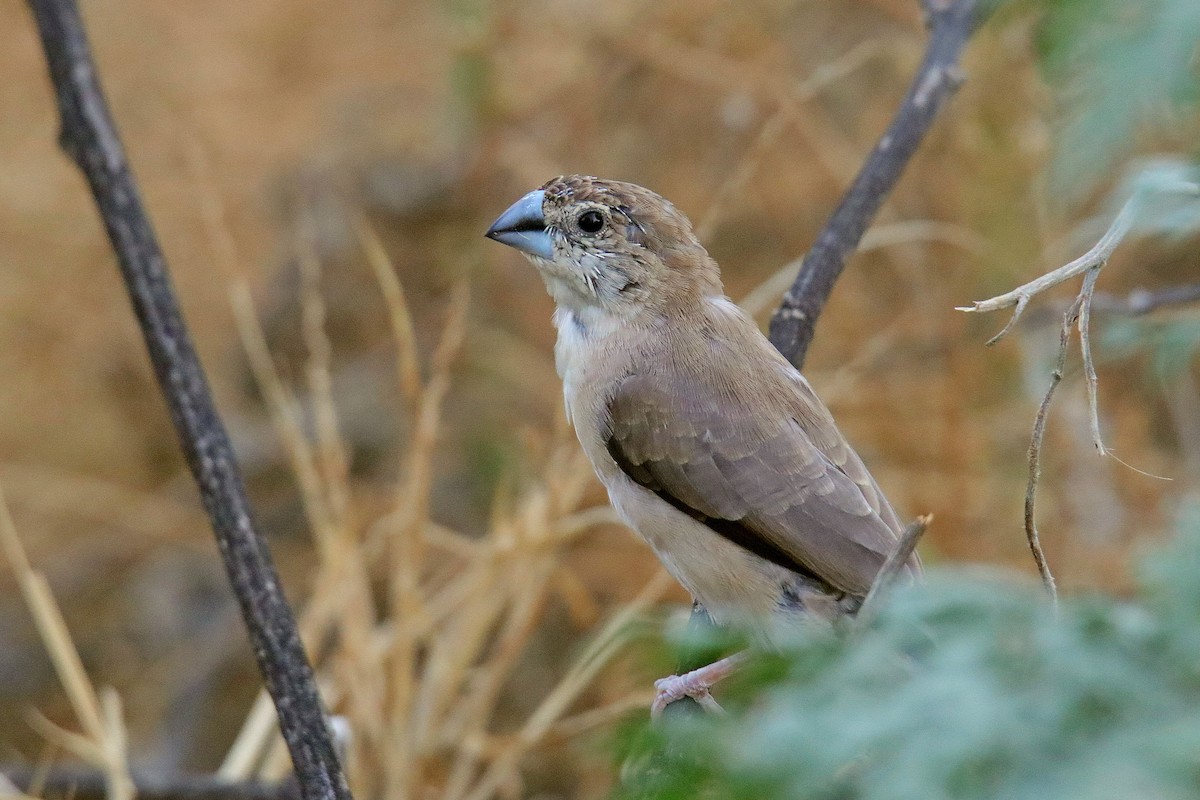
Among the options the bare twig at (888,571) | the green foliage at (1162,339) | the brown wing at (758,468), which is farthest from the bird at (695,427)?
the bare twig at (888,571)

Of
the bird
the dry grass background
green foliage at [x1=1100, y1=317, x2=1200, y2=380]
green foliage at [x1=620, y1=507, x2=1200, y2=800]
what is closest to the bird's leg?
the bird

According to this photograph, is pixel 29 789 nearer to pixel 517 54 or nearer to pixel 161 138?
pixel 517 54

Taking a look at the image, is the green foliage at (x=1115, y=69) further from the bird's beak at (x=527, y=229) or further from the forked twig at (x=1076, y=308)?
the bird's beak at (x=527, y=229)

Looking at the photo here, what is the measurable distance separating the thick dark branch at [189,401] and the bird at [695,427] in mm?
689

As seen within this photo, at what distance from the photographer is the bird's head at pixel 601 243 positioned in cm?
277

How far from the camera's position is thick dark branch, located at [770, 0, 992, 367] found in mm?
2682

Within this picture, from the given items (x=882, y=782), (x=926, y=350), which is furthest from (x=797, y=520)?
(x=926, y=350)

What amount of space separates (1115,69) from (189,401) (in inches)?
71.3

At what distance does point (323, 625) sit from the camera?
10.3 feet

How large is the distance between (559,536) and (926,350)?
7.72 ft

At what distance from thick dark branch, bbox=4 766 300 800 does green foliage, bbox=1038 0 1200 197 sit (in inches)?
80.8

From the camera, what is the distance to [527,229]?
280 cm

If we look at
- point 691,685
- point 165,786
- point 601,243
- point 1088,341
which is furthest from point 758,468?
point 165,786

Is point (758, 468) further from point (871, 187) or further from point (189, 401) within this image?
point (189, 401)
